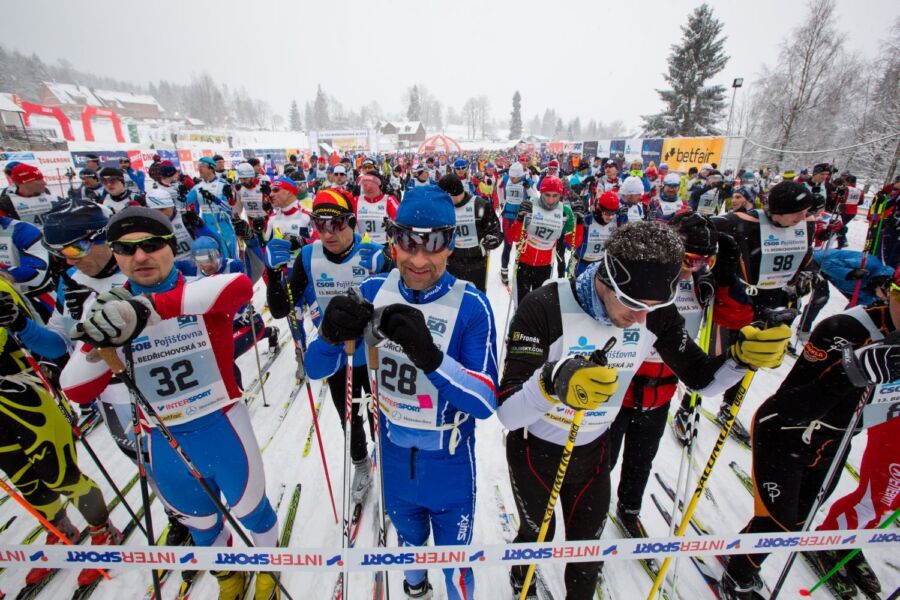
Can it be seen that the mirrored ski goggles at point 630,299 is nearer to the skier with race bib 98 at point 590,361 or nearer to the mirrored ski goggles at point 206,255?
the skier with race bib 98 at point 590,361

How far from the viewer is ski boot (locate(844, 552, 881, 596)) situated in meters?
2.87

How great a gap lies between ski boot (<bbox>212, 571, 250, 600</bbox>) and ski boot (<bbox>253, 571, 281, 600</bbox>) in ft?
0.39

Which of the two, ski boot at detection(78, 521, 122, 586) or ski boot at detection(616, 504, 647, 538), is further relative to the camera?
ski boot at detection(616, 504, 647, 538)

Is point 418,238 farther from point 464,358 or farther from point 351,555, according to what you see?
point 351,555

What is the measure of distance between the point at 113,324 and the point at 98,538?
8.91ft

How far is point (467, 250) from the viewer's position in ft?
21.1

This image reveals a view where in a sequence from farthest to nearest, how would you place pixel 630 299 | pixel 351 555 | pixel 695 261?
pixel 695 261
pixel 351 555
pixel 630 299

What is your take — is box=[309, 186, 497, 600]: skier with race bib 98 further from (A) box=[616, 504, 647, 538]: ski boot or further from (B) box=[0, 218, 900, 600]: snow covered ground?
(A) box=[616, 504, 647, 538]: ski boot

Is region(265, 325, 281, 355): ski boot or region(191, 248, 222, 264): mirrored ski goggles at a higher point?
region(191, 248, 222, 264): mirrored ski goggles

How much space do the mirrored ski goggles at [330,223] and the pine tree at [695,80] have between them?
127 feet

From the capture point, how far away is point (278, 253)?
368cm

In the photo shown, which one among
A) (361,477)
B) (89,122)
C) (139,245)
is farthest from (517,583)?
(89,122)

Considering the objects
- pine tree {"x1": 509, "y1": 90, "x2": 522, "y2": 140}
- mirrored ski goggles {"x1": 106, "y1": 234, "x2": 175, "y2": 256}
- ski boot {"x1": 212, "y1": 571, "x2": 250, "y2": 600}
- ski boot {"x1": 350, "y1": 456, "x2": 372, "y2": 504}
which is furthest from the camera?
pine tree {"x1": 509, "y1": 90, "x2": 522, "y2": 140}

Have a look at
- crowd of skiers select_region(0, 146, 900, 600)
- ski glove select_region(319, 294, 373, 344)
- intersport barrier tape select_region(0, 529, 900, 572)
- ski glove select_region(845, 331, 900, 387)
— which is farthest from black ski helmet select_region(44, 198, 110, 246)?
ski glove select_region(845, 331, 900, 387)
